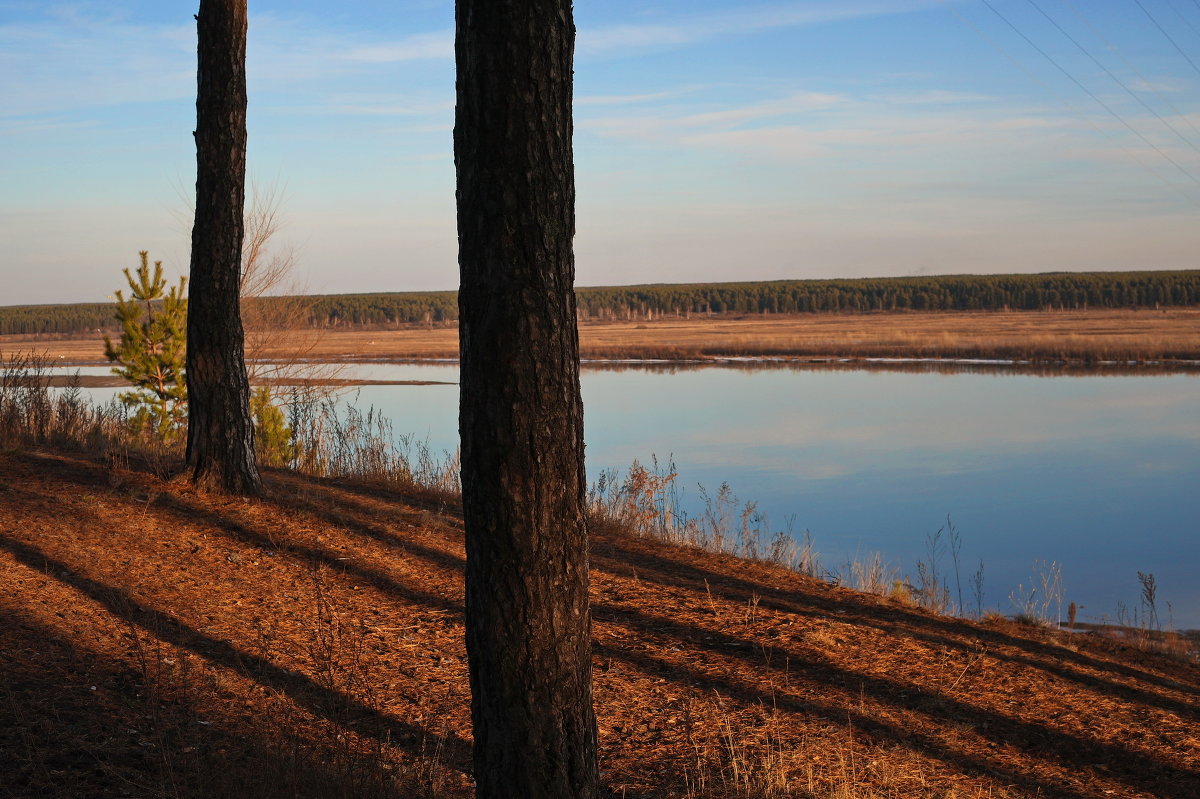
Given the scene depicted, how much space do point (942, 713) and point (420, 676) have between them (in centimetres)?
293

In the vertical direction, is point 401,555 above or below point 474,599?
below

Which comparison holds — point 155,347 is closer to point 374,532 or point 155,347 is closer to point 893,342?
point 374,532

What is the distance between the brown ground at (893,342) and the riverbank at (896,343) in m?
0.05

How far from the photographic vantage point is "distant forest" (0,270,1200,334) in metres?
105

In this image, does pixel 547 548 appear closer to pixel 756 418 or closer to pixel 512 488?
pixel 512 488

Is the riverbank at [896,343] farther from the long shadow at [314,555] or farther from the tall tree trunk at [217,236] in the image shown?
the long shadow at [314,555]

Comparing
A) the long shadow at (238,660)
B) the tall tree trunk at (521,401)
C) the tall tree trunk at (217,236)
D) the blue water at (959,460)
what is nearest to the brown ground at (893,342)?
the blue water at (959,460)

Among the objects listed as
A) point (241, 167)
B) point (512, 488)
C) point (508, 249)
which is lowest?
point (512, 488)

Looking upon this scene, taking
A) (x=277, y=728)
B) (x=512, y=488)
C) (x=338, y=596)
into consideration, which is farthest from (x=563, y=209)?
(x=338, y=596)

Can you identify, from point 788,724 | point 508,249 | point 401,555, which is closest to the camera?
point 508,249

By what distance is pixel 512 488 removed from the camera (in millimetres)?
3652

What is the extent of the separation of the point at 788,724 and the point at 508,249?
10.6 ft

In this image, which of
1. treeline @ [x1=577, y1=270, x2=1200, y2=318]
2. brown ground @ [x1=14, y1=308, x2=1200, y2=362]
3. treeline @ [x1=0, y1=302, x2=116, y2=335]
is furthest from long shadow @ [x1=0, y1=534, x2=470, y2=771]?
treeline @ [x1=577, y1=270, x2=1200, y2=318]

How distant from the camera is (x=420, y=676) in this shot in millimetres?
5746
